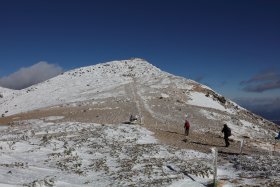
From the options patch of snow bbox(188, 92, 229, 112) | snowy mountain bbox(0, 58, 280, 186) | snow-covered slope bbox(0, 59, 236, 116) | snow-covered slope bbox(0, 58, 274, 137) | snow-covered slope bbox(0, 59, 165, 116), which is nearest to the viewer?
snowy mountain bbox(0, 58, 280, 186)

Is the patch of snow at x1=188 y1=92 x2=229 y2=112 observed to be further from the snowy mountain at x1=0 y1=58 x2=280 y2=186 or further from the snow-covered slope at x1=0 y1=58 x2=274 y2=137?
the snowy mountain at x1=0 y1=58 x2=280 y2=186

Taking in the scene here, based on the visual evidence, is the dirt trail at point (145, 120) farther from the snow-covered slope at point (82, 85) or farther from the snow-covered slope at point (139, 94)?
the snow-covered slope at point (82, 85)

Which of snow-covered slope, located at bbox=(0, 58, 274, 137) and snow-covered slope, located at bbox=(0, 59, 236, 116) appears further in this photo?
snow-covered slope, located at bbox=(0, 59, 236, 116)

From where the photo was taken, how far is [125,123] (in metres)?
50.6

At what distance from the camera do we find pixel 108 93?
3374 inches

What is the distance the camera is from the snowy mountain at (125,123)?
27484 mm

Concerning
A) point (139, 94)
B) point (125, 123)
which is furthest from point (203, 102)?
point (125, 123)

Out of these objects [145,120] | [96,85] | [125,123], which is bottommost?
[125,123]

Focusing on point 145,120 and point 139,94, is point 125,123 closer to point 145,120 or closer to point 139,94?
point 145,120

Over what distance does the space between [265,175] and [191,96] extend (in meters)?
59.0

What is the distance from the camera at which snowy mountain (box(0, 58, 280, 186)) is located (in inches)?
1082

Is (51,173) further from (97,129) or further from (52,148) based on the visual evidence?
(97,129)

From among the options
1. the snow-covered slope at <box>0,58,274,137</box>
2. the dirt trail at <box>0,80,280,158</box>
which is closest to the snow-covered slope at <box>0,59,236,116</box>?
the snow-covered slope at <box>0,58,274,137</box>

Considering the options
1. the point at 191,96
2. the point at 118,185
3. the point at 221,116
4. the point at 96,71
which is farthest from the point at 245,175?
the point at 96,71
